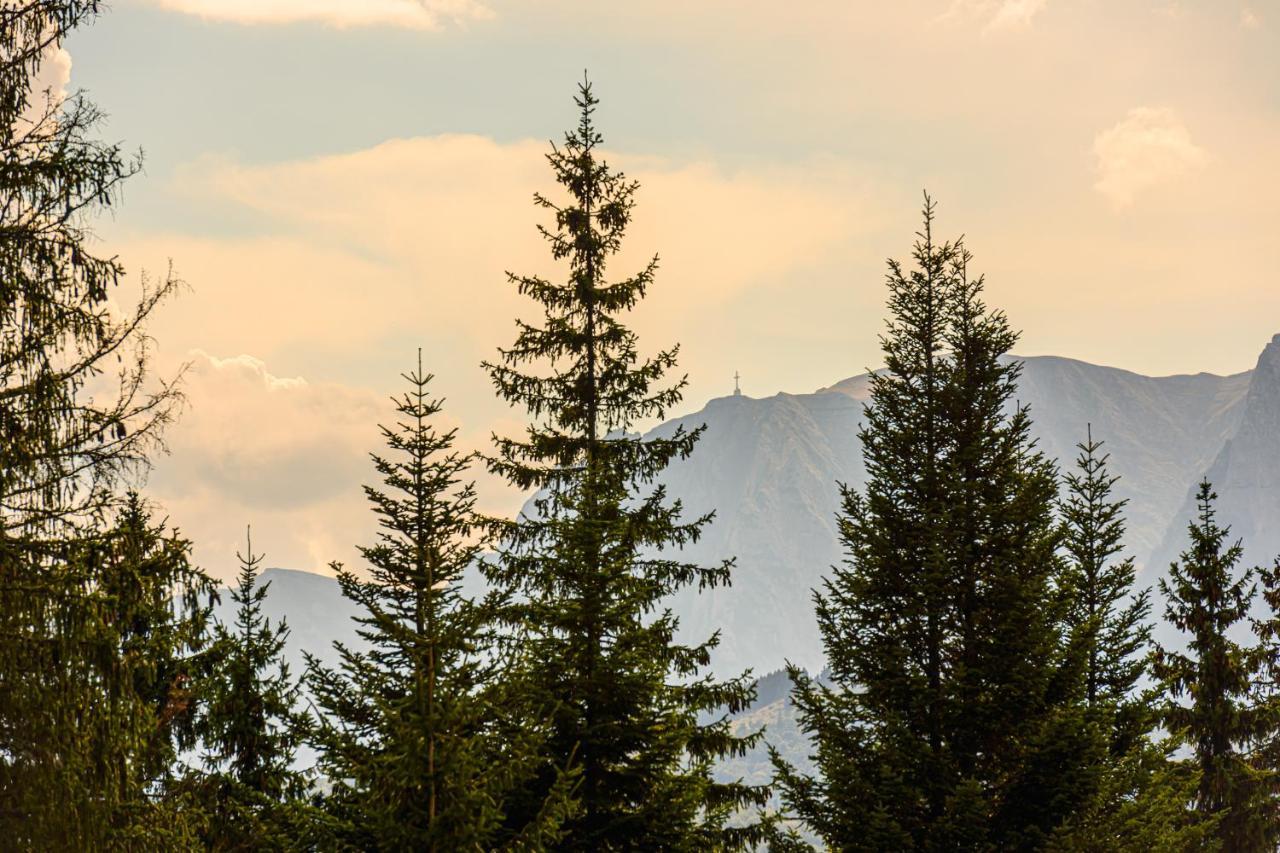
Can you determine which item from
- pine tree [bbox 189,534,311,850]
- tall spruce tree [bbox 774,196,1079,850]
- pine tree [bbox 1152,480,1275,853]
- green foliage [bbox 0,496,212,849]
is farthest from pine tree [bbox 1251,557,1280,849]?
green foliage [bbox 0,496,212,849]

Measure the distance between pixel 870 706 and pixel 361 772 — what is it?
8845mm

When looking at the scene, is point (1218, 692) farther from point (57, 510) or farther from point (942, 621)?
point (57, 510)

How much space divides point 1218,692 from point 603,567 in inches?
796

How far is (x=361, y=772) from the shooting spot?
1022 centimetres

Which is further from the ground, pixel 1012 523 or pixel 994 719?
pixel 1012 523

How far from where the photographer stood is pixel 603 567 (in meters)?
14.5

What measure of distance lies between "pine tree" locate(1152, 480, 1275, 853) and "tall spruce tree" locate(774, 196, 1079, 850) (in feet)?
36.7

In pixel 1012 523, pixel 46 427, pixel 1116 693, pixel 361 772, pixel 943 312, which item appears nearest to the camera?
pixel 361 772

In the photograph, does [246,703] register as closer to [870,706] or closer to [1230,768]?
[870,706]

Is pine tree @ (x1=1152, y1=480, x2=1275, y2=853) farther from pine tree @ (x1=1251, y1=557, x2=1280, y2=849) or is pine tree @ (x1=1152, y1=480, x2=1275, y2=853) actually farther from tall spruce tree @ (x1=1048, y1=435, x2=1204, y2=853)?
tall spruce tree @ (x1=1048, y1=435, x2=1204, y2=853)

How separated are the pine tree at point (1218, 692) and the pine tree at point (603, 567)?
13038mm

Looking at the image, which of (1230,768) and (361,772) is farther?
(1230,768)

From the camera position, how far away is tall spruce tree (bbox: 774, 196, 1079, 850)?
1586 centimetres

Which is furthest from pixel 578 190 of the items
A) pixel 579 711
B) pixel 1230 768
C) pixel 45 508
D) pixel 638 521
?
pixel 1230 768
